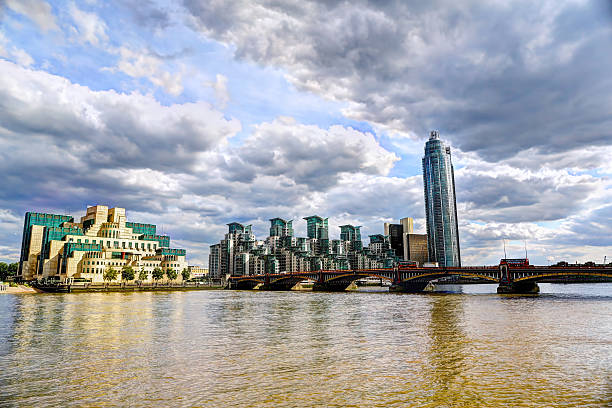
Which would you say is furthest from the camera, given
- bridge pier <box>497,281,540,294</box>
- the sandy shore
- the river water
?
the sandy shore

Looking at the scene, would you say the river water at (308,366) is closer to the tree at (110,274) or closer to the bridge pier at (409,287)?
the bridge pier at (409,287)

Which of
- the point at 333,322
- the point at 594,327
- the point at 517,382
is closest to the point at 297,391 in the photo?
the point at 517,382

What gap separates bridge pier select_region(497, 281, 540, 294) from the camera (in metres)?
131

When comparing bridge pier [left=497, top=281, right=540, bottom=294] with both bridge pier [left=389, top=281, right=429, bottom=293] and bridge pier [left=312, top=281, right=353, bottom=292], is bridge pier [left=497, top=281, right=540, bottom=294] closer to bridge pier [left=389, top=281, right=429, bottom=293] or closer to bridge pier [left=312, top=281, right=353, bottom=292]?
bridge pier [left=389, top=281, right=429, bottom=293]

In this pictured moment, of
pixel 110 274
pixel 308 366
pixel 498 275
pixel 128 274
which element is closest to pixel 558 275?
pixel 498 275

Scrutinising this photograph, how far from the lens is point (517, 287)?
134125 mm

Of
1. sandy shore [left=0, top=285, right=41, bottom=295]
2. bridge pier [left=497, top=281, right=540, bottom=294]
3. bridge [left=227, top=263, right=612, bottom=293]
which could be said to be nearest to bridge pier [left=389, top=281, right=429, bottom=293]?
bridge [left=227, top=263, right=612, bottom=293]

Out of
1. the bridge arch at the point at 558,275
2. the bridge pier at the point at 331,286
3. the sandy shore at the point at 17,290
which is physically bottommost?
the bridge pier at the point at 331,286

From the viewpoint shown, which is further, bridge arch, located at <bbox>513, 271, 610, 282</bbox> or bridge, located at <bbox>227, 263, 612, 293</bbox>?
bridge, located at <bbox>227, 263, 612, 293</bbox>

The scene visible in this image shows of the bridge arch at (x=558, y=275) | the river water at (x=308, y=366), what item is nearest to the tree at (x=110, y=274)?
Result: the river water at (x=308, y=366)

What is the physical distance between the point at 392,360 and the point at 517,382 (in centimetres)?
799

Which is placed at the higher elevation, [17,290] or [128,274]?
[128,274]

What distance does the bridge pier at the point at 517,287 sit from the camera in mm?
131250

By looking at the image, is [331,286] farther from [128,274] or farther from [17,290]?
[17,290]
